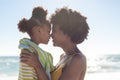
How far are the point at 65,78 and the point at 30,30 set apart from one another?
563 mm

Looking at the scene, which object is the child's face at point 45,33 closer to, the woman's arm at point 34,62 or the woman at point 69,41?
the woman at point 69,41

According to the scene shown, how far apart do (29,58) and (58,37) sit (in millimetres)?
384

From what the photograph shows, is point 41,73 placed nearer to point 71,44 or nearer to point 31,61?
point 31,61

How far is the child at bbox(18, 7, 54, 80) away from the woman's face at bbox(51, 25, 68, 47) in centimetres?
6

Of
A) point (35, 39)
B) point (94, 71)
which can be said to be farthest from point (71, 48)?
point (94, 71)

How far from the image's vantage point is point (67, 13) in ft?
10.7

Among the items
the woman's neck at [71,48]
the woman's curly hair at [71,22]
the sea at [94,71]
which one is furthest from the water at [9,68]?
the woman's curly hair at [71,22]

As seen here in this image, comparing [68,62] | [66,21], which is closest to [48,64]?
[68,62]

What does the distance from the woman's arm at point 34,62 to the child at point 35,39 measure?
0.05 meters

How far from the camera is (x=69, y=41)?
335 cm

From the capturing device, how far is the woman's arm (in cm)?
308

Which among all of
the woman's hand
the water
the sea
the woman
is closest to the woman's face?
the woman

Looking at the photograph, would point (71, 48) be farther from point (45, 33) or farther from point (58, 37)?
point (45, 33)

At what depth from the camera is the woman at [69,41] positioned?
311 cm
